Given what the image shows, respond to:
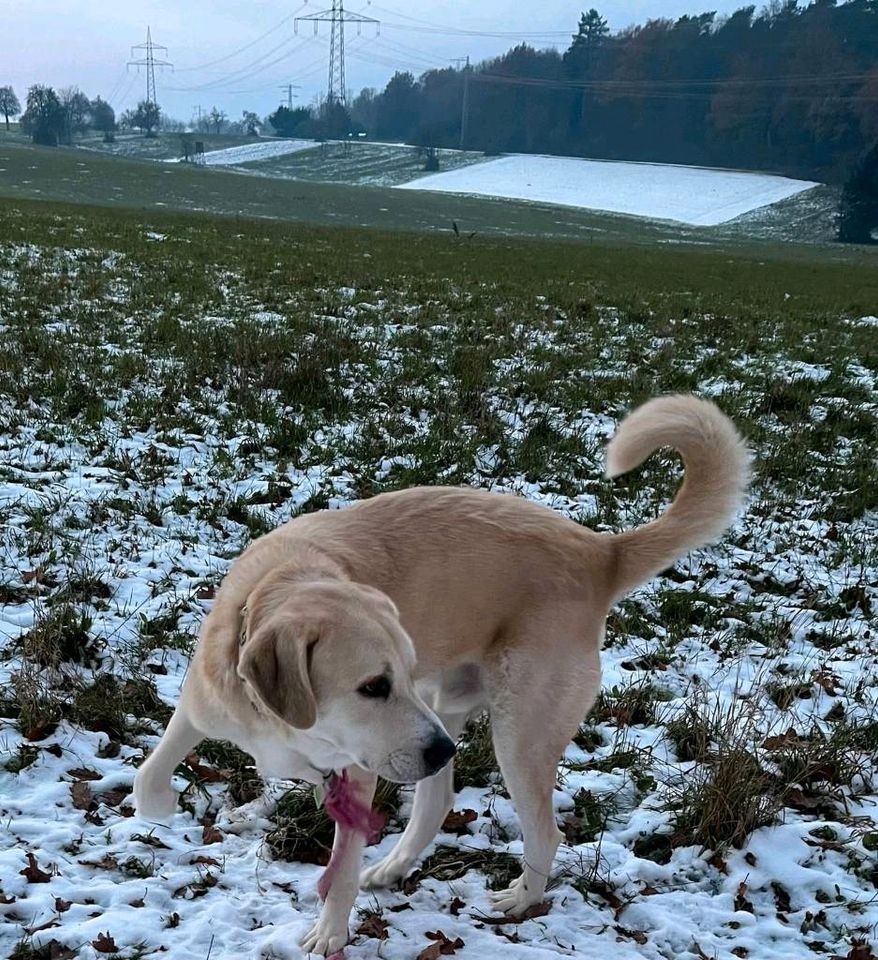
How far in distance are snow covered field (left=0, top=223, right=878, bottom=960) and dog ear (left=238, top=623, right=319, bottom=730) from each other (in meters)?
0.89

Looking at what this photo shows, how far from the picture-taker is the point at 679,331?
42.1 feet

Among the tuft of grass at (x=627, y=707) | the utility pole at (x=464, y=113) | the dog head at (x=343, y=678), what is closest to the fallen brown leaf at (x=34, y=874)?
the dog head at (x=343, y=678)

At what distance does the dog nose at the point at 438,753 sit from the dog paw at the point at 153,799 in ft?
3.53

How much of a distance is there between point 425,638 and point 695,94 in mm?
126382

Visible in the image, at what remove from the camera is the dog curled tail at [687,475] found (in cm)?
315

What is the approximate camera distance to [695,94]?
367 ft

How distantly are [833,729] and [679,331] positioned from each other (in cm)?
977

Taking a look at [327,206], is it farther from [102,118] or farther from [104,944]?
[102,118]

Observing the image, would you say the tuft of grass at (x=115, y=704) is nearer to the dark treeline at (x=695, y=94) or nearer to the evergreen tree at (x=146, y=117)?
the dark treeline at (x=695, y=94)

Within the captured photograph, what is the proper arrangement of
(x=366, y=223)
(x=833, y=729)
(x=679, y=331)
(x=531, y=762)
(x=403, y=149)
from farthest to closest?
(x=403, y=149), (x=366, y=223), (x=679, y=331), (x=833, y=729), (x=531, y=762)

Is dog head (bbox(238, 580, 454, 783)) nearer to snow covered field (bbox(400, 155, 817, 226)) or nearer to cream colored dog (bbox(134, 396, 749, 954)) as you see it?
cream colored dog (bbox(134, 396, 749, 954))

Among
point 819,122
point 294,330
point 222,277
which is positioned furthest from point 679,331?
point 819,122

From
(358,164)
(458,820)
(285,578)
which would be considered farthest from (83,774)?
(358,164)

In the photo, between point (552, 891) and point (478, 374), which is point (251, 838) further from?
point (478, 374)
